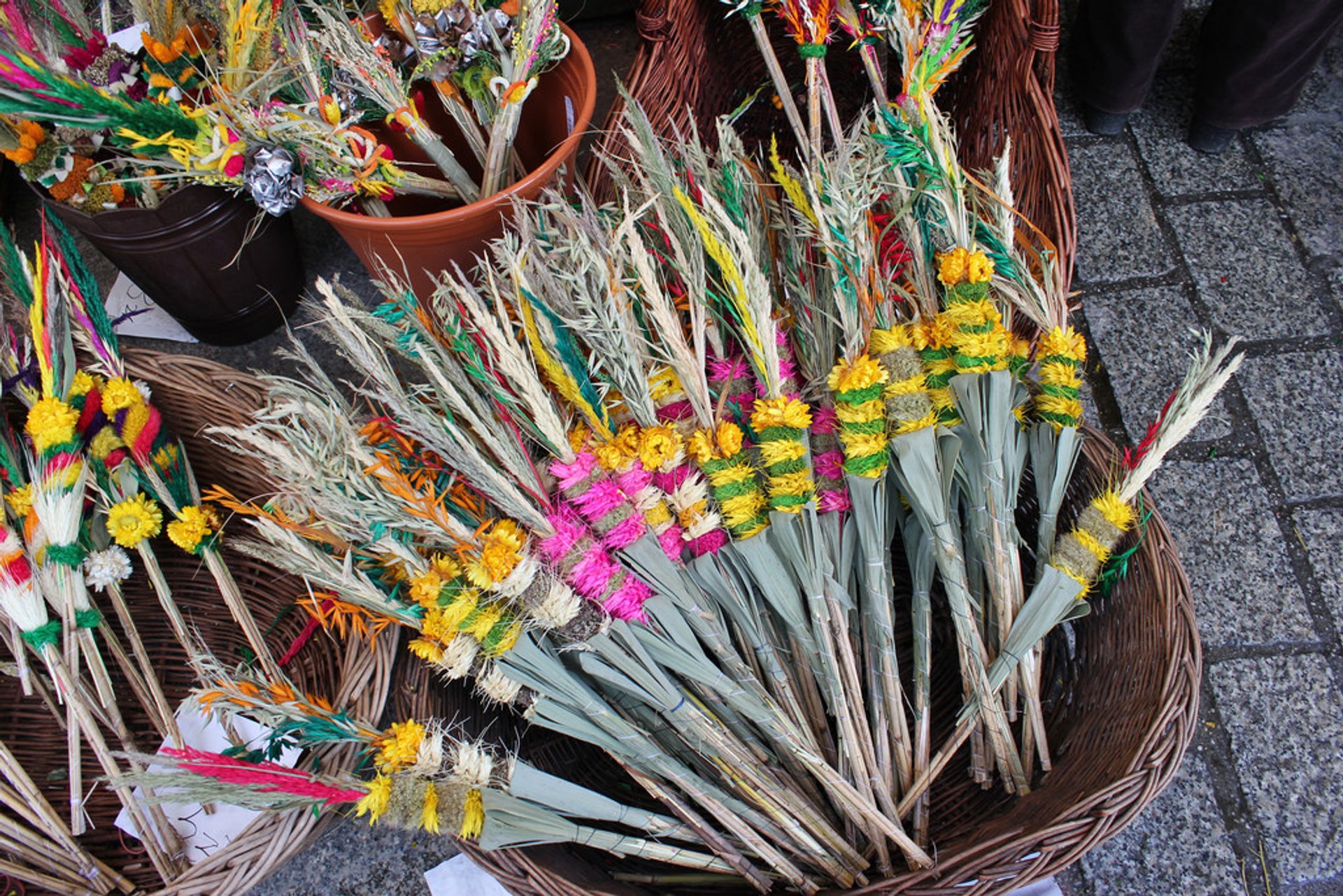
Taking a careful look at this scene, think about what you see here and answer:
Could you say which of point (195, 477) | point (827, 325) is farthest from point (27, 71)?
point (827, 325)

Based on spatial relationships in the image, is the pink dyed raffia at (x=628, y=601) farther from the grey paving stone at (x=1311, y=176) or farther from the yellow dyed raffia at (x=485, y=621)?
the grey paving stone at (x=1311, y=176)

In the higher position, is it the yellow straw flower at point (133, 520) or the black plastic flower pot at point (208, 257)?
the black plastic flower pot at point (208, 257)

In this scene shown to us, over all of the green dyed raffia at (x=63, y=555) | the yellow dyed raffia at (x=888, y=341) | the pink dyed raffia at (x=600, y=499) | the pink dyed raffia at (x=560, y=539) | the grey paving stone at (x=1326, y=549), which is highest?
the green dyed raffia at (x=63, y=555)

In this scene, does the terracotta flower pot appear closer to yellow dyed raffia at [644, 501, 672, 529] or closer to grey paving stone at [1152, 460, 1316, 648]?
yellow dyed raffia at [644, 501, 672, 529]

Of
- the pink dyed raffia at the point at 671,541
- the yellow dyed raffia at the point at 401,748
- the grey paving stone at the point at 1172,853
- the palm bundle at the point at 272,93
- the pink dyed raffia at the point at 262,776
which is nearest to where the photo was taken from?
the pink dyed raffia at the point at 262,776

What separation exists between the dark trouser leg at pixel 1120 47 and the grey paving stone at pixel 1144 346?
554 millimetres

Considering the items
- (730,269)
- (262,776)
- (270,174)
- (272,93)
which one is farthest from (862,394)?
(272,93)

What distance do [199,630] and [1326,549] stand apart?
2.32 m

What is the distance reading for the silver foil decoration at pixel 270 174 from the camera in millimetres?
1390

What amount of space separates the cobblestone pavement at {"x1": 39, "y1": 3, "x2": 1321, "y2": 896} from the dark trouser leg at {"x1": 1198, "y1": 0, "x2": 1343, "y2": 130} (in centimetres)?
13

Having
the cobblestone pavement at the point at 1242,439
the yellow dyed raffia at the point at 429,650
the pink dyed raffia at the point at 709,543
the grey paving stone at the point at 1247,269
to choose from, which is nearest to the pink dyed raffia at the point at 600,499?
the pink dyed raffia at the point at 709,543

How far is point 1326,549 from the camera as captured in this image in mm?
1867

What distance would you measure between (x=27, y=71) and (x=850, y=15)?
4.37ft

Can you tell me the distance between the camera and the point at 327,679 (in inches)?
61.6
